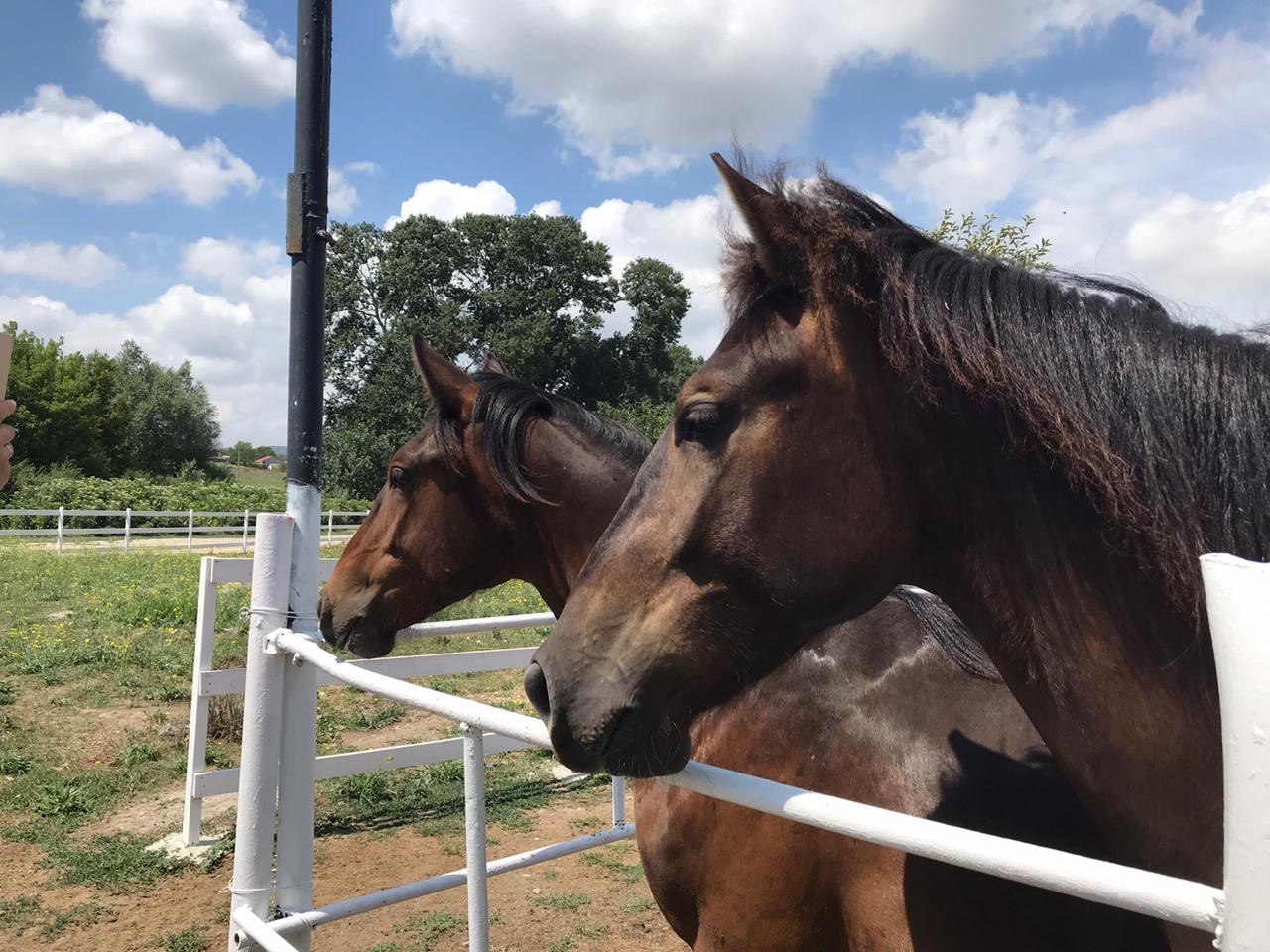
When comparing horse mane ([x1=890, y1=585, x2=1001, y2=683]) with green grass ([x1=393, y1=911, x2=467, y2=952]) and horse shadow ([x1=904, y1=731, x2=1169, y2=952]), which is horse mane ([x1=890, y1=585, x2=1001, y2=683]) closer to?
horse shadow ([x1=904, y1=731, x2=1169, y2=952])

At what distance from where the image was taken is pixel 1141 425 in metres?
1.28

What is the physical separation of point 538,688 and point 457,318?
3341 centimetres

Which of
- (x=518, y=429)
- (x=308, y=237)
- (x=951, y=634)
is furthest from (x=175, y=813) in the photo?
(x=951, y=634)

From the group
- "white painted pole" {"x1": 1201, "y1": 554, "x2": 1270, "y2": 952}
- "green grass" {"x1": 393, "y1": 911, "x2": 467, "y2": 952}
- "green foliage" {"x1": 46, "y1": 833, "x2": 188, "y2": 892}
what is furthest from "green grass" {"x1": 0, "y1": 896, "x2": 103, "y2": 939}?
"white painted pole" {"x1": 1201, "y1": 554, "x2": 1270, "y2": 952}

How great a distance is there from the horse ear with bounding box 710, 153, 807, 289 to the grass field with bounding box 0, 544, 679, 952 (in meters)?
3.74

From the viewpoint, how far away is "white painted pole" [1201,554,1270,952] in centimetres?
68

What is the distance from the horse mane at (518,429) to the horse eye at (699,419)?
1.57 m

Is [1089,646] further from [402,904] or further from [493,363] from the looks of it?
[402,904]

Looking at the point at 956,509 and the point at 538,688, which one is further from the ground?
the point at 956,509

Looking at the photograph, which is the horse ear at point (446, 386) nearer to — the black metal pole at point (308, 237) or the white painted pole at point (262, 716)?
the black metal pole at point (308, 237)

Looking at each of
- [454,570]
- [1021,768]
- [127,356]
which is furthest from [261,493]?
[127,356]

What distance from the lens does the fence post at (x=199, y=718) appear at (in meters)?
4.95

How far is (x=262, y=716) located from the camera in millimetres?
2418

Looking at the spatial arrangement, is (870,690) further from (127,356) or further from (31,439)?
(127,356)
